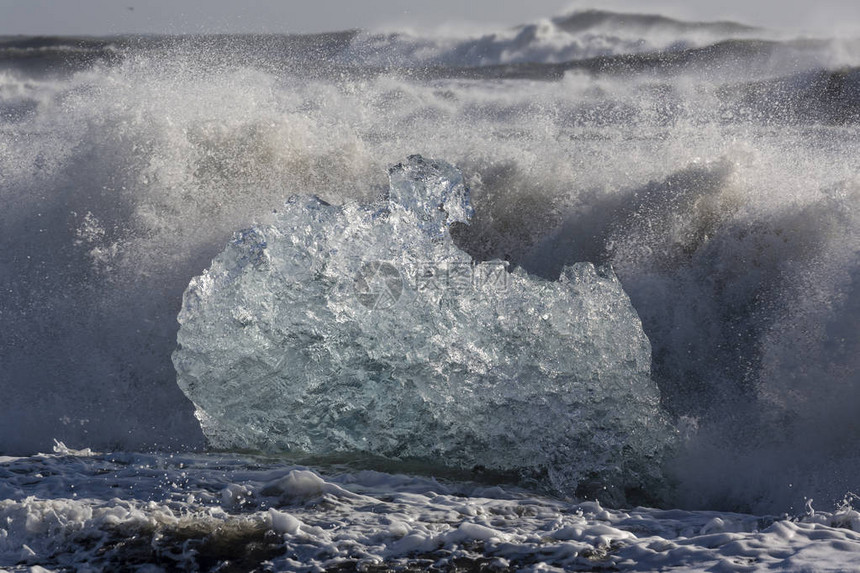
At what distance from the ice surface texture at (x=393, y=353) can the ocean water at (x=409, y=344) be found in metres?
0.01

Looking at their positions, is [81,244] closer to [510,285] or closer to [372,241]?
[372,241]

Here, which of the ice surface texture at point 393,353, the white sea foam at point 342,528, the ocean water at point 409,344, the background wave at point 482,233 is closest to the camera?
the white sea foam at point 342,528

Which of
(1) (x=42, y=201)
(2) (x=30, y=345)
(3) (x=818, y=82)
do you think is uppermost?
(3) (x=818, y=82)

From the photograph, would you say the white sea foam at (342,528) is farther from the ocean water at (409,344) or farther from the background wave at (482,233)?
the background wave at (482,233)

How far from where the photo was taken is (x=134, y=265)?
5652 mm

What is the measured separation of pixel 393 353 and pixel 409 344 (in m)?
0.08

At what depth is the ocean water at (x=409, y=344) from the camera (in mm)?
3164

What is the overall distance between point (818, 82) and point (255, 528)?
8.63m

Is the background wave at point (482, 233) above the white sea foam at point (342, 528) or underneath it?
above

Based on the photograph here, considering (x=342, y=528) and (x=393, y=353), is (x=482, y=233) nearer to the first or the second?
(x=393, y=353)

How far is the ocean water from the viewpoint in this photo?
10.4ft

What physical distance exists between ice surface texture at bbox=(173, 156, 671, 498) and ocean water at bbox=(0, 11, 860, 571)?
13mm

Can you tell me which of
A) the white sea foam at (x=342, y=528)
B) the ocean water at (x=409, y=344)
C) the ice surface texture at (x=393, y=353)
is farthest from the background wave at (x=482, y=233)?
the white sea foam at (x=342, y=528)

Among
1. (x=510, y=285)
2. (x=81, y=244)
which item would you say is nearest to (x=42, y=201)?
(x=81, y=244)
